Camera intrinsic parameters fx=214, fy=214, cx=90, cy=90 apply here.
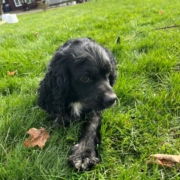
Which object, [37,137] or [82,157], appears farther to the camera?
[37,137]

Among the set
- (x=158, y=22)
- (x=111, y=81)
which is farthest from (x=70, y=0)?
(x=111, y=81)

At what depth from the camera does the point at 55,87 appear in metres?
2.18

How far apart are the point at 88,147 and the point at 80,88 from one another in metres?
0.61

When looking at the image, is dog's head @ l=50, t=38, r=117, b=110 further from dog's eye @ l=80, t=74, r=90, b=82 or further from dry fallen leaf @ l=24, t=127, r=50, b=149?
dry fallen leaf @ l=24, t=127, r=50, b=149

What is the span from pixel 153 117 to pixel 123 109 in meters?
0.33

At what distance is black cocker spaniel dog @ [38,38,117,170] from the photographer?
1997mm

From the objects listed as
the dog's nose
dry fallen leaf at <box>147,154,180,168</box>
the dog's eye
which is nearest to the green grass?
dry fallen leaf at <box>147,154,180,168</box>

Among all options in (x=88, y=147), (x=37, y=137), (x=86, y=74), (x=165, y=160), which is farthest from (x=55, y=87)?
(x=165, y=160)

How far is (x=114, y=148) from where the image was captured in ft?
6.05

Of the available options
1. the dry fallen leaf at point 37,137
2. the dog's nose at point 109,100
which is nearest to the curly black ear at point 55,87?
the dry fallen leaf at point 37,137

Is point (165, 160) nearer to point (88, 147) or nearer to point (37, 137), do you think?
point (88, 147)

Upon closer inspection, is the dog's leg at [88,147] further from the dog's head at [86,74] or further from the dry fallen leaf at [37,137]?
the dry fallen leaf at [37,137]

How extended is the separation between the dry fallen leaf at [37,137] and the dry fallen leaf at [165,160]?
887 mm

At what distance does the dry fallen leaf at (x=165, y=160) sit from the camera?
5.26 feet
